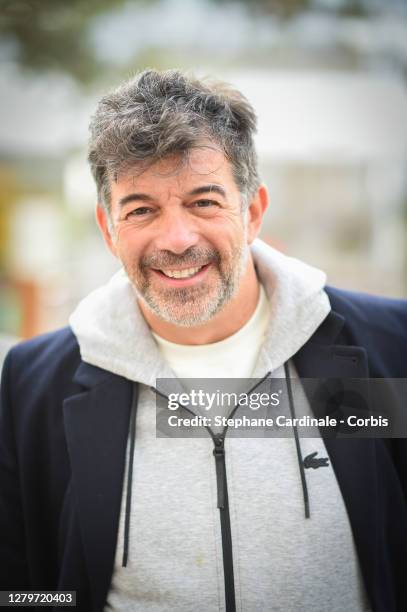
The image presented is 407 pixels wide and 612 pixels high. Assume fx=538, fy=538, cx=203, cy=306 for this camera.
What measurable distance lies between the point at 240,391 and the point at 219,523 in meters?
0.38

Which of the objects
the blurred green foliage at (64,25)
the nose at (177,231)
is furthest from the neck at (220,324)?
the blurred green foliage at (64,25)

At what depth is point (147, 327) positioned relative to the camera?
5.71 ft

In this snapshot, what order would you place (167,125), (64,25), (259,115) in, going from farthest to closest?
(64,25)
(259,115)
(167,125)

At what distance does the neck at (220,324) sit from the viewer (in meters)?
1.69

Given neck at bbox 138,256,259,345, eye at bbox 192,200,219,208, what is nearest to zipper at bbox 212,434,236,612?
neck at bbox 138,256,259,345

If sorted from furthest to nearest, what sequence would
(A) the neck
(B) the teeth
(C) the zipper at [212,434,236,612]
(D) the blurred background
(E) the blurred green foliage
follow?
(D) the blurred background
(E) the blurred green foliage
(A) the neck
(B) the teeth
(C) the zipper at [212,434,236,612]

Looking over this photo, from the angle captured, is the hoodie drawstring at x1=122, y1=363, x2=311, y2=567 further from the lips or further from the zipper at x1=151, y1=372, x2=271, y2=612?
the lips

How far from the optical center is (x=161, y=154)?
149cm

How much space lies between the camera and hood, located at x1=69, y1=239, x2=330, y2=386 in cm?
163

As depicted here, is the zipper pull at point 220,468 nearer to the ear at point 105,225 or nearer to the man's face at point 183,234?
the man's face at point 183,234

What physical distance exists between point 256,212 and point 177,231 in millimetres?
357

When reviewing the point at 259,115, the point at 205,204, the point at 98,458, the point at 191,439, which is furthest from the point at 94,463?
the point at 259,115

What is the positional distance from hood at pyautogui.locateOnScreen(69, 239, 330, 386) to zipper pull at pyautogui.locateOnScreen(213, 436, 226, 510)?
0.78 ft

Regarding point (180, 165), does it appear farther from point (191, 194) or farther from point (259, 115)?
point (259, 115)
